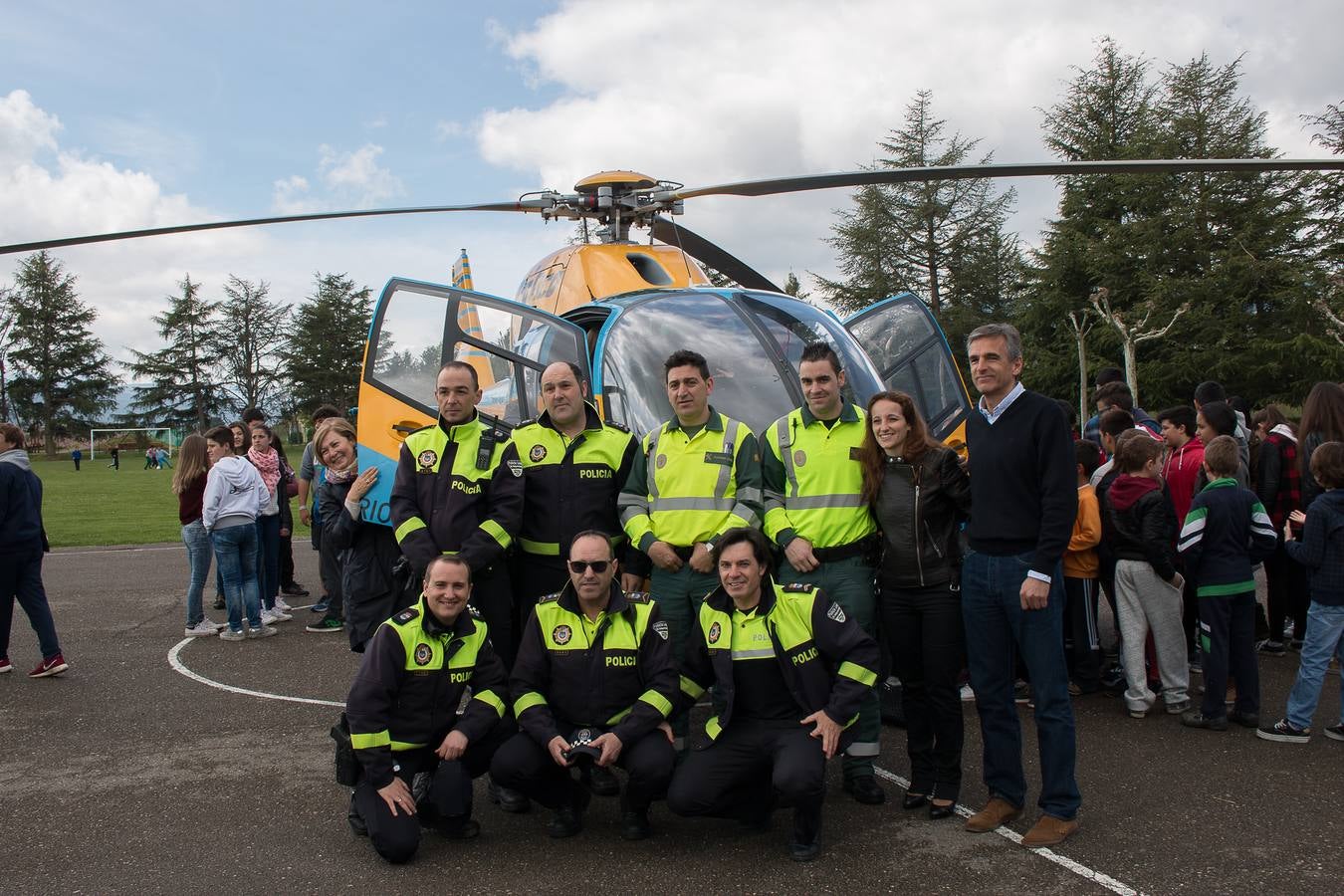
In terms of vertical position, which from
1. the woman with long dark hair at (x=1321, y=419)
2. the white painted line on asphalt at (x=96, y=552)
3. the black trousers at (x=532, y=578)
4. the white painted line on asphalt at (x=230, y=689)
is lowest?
the white painted line on asphalt at (x=230, y=689)

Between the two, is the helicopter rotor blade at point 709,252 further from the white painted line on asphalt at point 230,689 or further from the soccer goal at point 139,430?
the soccer goal at point 139,430

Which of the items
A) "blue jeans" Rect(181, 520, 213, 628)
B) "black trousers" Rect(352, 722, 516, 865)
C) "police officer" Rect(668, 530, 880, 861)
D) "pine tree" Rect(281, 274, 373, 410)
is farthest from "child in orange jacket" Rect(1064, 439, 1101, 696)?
"pine tree" Rect(281, 274, 373, 410)

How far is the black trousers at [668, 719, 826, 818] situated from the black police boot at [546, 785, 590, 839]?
1.36ft

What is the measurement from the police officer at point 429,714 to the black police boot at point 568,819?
0.30 metres

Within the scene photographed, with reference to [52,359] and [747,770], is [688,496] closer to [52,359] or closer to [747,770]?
[747,770]

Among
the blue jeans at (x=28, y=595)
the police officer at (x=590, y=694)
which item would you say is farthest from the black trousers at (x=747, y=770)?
the blue jeans at (x=28, y=595)

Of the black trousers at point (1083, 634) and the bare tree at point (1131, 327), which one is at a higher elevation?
the bare tree at point (1131, 327)

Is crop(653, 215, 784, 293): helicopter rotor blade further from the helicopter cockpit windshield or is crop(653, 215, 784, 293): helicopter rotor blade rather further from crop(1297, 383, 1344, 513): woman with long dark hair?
crop(1297, 383, 1344, 513): woman with long dark hair

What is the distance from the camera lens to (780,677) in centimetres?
366

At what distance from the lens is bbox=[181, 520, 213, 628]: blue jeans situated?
7.52m

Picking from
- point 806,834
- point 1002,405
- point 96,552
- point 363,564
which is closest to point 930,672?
point 806,834

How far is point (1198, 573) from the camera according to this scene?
4926 mm

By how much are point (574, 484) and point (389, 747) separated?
1351 mm

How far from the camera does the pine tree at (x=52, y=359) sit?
62.3 m
